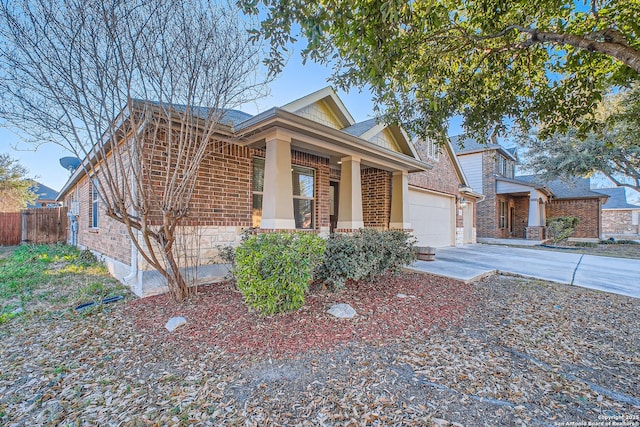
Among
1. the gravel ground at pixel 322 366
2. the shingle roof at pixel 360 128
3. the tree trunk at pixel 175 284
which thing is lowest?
the gravel ground at pixel 322 366

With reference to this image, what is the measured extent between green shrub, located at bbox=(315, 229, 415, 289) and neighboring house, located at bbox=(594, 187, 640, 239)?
3459 centimetres

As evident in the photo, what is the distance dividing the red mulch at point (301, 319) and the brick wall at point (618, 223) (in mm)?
35888

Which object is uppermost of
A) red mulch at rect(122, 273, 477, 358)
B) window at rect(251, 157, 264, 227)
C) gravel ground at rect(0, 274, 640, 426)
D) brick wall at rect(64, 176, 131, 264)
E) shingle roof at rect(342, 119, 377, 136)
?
shingle roof at rect(342, 119, 377, 136)

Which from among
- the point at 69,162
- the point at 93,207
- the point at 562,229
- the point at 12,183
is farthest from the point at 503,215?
the point at 12,183

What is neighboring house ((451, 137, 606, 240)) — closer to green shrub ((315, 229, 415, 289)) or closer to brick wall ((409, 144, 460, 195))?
brick wall ((409, 144, 460, 195))

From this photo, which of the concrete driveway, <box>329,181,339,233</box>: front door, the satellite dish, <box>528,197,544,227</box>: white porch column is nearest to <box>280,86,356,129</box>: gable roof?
<box>329,181,339,233</box>: front door

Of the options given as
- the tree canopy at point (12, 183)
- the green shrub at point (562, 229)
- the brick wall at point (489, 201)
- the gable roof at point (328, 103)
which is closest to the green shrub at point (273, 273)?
the gable roof at point (328, 103)

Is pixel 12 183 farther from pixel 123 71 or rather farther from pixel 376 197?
pixel 376 197

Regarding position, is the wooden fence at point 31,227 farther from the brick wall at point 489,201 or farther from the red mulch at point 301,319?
the brick wall at point 489,201

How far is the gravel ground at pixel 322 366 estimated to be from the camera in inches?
88.8

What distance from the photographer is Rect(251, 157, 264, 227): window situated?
665 centimetres

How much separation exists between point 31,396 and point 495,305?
6.07 metres

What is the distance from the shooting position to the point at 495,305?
4.90m

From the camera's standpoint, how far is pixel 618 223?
29.7 m
